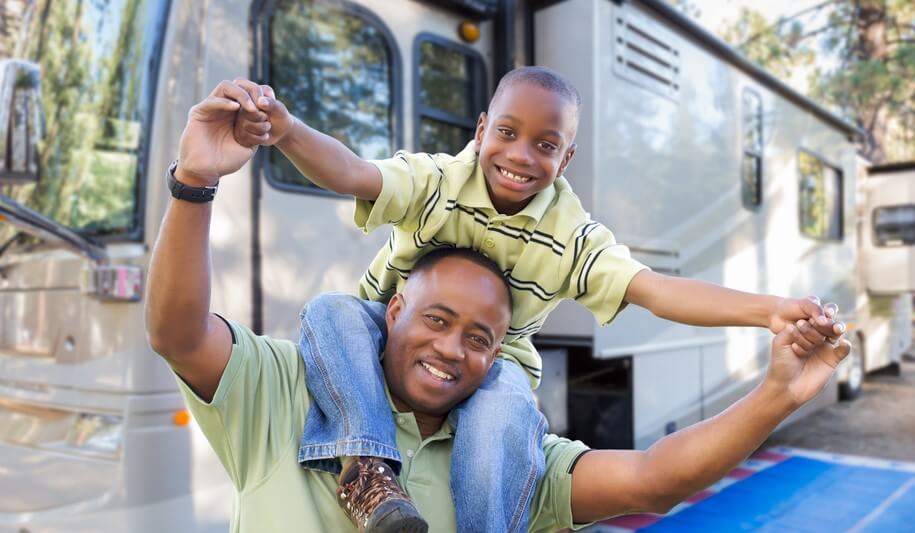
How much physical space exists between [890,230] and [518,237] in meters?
8.74

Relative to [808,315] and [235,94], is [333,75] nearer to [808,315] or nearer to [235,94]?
[235,94]

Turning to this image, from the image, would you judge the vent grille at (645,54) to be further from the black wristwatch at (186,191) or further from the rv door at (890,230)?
the rv door at (890,230)

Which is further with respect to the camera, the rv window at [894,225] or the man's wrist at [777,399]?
the rv window at [894,225]

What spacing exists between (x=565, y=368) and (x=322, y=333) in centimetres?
251

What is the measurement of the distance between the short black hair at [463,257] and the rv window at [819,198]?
5286mm

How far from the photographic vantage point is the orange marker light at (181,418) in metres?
2.40

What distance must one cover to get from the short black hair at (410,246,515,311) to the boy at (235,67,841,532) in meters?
0.04

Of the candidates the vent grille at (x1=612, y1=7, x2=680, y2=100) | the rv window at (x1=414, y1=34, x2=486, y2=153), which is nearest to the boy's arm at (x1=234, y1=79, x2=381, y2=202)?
the rv window at (x1=414, y1=34, x2=486, y2=153)

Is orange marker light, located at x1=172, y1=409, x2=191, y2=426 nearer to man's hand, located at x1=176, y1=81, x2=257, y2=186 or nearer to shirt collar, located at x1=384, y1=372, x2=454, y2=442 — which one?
shirt collar, located at x1=384, y1=372, x2=454, y2=442

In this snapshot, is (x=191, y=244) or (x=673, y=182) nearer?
(x=191, y=244)

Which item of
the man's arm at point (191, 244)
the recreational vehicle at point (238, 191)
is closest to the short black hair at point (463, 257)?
the man's arm at point (191, 244)

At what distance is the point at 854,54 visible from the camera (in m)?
15.5

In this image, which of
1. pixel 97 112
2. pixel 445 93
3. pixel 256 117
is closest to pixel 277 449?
pixel 256 117

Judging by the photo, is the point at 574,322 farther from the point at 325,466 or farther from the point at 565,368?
the point at 325,466
